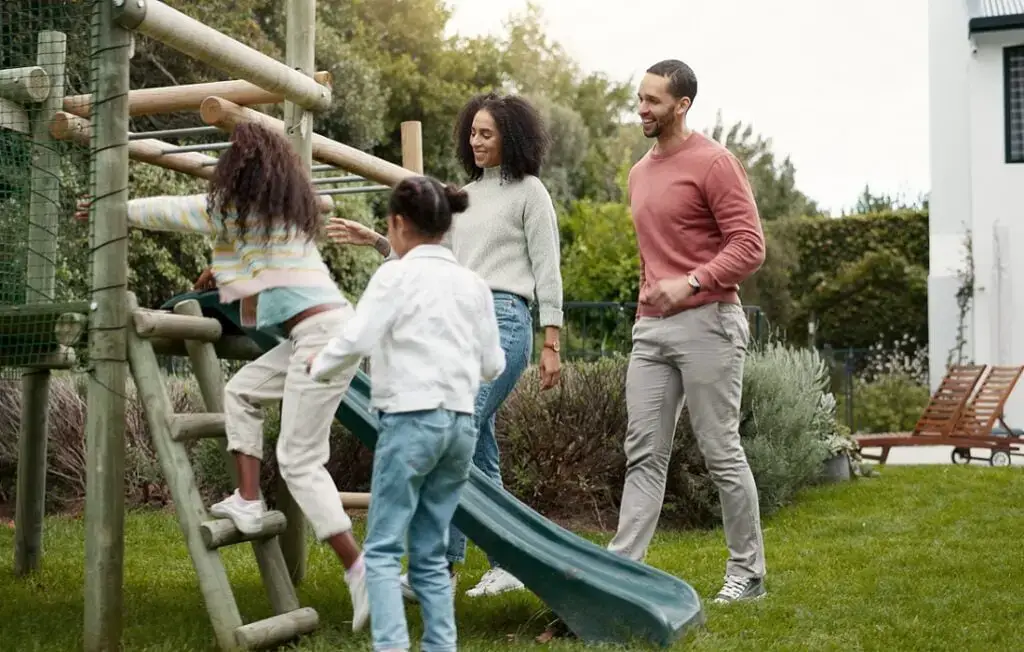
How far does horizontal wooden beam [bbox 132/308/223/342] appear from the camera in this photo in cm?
408

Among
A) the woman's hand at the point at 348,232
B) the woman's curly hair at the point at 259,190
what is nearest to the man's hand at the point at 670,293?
the woman's hand at the point at 348,232

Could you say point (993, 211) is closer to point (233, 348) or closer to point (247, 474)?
point (233, 348)

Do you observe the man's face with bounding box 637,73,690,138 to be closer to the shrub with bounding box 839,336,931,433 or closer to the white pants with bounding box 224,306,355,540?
the white pants with bounding box 224,306,355,540

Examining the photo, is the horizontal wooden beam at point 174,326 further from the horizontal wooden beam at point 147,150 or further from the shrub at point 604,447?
the shrub at point 604,447

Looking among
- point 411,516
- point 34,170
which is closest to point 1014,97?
point 34,170

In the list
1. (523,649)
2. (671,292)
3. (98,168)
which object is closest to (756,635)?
(523,649)

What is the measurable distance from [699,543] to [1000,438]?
6306 mm

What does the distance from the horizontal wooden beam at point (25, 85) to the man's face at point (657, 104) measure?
2.45m

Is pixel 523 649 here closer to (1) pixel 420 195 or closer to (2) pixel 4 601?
(1) pixel 420 195

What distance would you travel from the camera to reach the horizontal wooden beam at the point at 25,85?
510 cm

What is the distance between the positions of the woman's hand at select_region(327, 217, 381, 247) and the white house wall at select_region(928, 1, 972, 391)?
14486 mm

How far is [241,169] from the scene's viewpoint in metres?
4.02

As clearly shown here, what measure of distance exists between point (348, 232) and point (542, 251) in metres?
0.75

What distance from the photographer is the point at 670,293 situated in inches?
183
